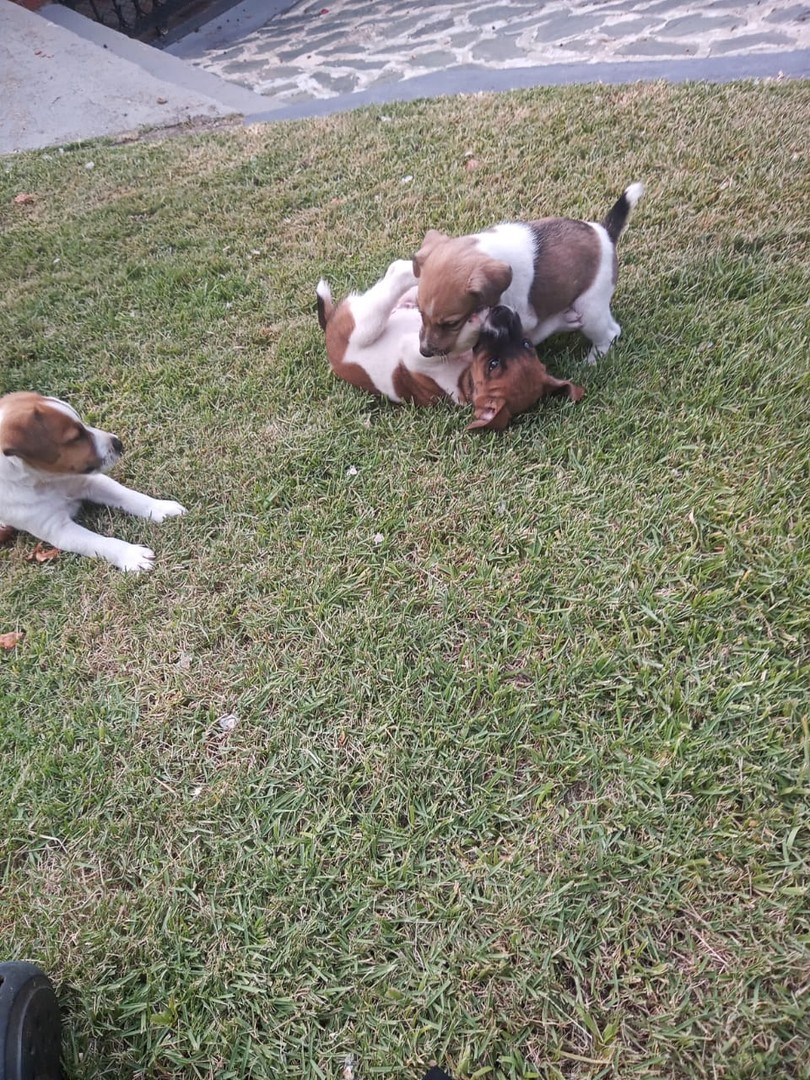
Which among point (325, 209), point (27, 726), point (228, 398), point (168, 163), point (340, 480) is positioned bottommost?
point (27, 726)

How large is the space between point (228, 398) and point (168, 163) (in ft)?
14.4

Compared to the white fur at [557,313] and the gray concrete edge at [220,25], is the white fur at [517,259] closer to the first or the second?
the white fur at [557,313]

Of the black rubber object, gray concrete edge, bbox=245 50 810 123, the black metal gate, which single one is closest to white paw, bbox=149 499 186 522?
the black rubber object

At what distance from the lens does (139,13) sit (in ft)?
38.3

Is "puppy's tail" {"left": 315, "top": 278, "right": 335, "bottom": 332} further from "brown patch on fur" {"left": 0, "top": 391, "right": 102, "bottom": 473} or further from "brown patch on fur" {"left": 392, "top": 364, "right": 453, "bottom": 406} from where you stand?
"brown patch on fur" {"left": 0, "top": 391, "right": 102, "bottom": 473}

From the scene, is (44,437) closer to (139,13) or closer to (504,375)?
(504,375)

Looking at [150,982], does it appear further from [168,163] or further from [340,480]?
[168,163]

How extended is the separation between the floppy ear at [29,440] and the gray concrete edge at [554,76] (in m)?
6.07

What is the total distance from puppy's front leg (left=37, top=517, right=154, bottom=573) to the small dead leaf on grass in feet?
0.21

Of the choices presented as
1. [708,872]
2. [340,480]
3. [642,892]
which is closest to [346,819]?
[642,892]

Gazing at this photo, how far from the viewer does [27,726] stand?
2900 mm

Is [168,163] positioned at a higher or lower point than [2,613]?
higher

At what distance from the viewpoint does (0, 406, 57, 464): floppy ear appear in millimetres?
3137

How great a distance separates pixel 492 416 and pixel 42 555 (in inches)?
97.9
